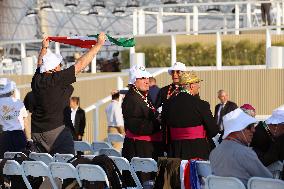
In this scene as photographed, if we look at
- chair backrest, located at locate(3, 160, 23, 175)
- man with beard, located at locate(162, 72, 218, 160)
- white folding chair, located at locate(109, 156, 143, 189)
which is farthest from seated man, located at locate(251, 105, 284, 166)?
chair backrest, located at locate(3, 160, 23, 175)

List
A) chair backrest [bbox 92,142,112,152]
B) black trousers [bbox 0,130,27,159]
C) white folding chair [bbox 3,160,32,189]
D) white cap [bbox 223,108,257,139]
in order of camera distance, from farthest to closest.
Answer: chair backrest [bbox 92,142,112,152]
black trousers [bbox 0,130,27,159]
white folding chair [bbox 3,160,32,189]
white cap [bbox 223,108,257,139]

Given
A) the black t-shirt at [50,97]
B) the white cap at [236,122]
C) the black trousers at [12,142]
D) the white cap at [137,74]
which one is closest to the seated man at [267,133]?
the white cap at [236,122]

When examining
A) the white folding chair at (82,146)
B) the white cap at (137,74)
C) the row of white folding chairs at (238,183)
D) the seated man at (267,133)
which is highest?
the white cap at (137,74)

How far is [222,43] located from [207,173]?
1248 cm

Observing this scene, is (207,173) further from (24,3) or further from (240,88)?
(24,3)

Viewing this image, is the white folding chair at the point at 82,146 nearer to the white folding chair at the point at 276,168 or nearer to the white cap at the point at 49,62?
the white cap at the point at 49,62

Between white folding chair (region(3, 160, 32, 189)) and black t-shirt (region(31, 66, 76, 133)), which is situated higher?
black t-shirt (region(31, 66, 76, 133))

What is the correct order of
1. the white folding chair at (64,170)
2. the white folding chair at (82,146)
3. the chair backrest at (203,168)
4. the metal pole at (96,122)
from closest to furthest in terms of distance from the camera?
the chair backrest at (203,168) < the white folding chair at (64,170) < the white folding chair at (82,146) < the metal pole at (96,122)

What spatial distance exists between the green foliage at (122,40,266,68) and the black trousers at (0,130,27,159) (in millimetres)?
9833

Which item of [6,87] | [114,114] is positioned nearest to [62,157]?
[6,87]

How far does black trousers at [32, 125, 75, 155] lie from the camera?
439 inches

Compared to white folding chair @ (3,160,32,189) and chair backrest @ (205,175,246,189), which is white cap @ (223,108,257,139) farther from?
white folding chair @ (3,160,32,189)

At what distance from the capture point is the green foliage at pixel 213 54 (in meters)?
21.7

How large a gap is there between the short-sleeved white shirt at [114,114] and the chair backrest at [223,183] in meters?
9.10
